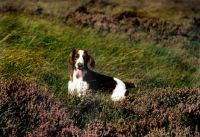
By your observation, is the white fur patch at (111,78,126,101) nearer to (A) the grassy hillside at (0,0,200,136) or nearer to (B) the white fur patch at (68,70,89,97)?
(A) the grassy hillside at (0,0,200,136)

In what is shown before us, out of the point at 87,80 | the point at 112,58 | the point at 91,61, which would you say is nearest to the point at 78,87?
the point at 87,80

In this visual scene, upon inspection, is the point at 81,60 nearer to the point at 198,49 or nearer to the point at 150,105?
the point at 150,105

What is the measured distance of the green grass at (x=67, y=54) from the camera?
22.6 ft

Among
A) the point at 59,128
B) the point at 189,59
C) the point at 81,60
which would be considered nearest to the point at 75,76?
the point at 81,60

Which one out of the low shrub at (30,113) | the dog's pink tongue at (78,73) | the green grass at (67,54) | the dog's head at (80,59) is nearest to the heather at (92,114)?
the low shrub at (30,113)

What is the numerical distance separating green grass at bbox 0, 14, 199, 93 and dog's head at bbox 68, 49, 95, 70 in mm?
136

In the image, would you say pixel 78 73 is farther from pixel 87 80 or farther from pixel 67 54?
pixel 67 54

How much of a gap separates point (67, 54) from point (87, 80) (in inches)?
16.3

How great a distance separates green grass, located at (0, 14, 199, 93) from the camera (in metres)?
6.90

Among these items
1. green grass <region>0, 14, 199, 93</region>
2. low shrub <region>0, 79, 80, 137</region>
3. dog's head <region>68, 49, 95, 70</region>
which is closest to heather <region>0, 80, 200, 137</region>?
low shrub <region>0, 79, 80, 137</region>

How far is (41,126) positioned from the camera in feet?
21.3

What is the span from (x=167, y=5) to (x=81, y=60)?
1505 millimetres

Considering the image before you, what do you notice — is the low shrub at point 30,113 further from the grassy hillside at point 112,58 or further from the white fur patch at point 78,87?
the white fur patch at point 78,87

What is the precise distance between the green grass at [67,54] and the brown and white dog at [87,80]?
0.39 feet
